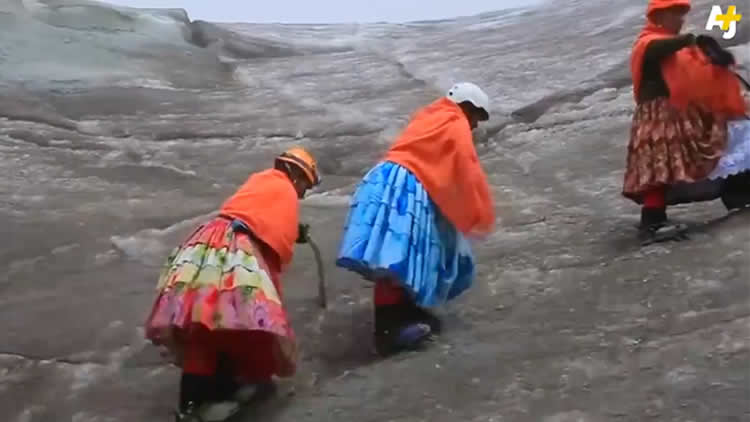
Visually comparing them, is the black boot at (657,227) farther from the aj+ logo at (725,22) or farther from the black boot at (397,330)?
the aj+ logo at (725,22)

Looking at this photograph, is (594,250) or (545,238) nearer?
(594,250)

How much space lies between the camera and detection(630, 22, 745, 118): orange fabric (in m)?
5.19

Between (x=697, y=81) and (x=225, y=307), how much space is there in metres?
2.36

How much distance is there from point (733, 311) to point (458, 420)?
1158mm

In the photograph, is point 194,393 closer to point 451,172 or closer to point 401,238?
point 401,238

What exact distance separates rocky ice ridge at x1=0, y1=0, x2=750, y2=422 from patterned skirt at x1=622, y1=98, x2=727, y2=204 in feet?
0.96

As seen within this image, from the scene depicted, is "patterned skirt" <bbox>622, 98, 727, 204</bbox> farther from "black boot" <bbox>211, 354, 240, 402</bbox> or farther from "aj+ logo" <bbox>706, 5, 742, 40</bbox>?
"aj+ logo" <bbox>706, 5, 742, 40</bbox>

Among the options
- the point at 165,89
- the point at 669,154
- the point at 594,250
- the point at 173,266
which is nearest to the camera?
the point at 173,266

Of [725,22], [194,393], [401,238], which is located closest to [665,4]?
[401,238]

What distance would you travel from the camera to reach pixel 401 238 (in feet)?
14.9

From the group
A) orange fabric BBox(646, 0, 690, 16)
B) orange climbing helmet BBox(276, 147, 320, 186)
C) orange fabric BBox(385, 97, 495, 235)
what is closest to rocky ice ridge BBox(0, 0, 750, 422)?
orange fabric BBox(385, 97, 495, 235)

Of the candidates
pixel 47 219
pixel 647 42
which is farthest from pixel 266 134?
pixel 647 42

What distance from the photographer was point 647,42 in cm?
524

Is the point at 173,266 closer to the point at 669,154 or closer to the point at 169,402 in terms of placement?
the point at 169,402
